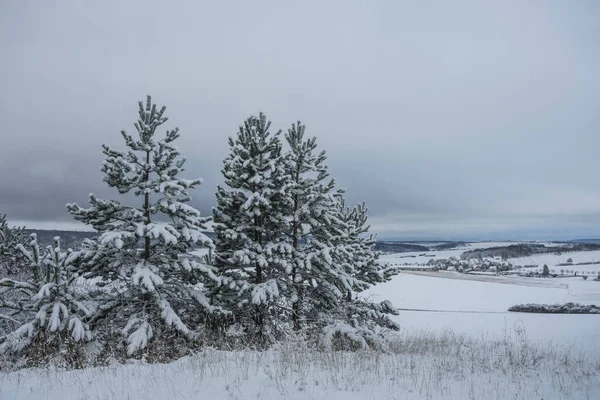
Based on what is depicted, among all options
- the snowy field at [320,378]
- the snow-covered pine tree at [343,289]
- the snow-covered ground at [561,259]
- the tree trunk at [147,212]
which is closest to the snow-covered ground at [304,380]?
the snowy field at [320,378]

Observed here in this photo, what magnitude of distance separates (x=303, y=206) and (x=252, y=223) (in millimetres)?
1739

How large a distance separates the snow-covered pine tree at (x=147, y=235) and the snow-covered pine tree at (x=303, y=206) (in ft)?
9.56

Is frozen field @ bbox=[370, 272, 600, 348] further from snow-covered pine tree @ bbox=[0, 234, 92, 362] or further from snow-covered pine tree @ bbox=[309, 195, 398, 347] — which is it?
snow-covered pine tree @ bbox=[0, 234, 92, 362]

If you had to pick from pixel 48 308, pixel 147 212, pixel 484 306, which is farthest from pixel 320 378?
pixel 484 306

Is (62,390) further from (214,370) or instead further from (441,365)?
(441,365)

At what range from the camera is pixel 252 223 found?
1168 centimetres

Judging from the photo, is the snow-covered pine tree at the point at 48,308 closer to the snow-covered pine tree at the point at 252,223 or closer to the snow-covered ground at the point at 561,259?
the snow-covered pine tree at the point at 252,223

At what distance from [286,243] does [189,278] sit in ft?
10.4

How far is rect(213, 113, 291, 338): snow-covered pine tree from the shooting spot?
11.1 m

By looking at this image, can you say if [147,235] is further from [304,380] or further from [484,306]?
[484,306]

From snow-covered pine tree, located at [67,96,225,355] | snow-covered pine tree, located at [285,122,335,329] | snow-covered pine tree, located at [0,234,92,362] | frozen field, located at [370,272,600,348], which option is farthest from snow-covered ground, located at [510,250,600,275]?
snow-covered pine tree, located at [0,234,92,362]

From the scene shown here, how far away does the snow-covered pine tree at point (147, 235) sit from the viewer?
9.02m

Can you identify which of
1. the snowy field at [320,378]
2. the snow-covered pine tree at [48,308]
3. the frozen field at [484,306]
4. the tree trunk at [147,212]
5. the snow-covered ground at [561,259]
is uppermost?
the tree trunk at [147,212]

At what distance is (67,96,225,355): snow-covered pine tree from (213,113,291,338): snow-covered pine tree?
1317 mm
